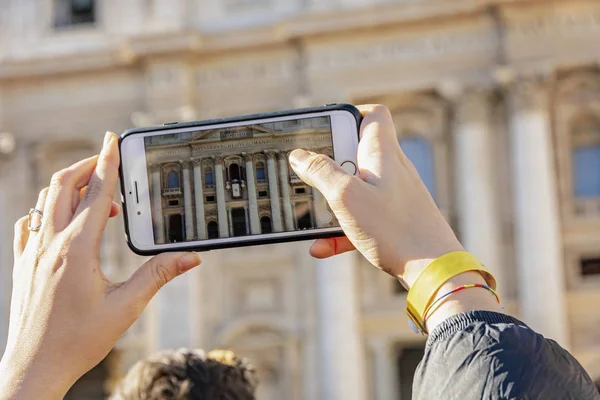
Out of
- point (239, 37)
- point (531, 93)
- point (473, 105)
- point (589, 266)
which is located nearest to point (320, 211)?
point (531, 93)

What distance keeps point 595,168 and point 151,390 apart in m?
11.3

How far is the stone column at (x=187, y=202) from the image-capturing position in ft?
7.07

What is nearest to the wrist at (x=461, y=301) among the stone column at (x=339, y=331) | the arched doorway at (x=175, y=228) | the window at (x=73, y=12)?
the arched doorway at (x=175, y=228)

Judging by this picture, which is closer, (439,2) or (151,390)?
(151,390)

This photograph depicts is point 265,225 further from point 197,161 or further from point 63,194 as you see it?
point 63,194

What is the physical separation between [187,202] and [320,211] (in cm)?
32

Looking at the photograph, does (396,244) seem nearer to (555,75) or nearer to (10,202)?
(555,75)

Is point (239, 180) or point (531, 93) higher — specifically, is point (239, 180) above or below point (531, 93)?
below

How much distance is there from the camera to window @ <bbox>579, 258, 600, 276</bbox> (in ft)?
41.6

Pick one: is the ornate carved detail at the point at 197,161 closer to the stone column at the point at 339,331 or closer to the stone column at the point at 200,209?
the stone column at the point at 200,209

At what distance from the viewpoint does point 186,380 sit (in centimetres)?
266

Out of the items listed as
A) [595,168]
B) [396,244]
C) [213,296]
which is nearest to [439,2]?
[595,168]

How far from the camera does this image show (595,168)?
1292 centimetres

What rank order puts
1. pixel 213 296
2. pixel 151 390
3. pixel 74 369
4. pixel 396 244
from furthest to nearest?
pixel 213 296 → pixel 151 390 → pixel 74 369 → pixel 396 244
